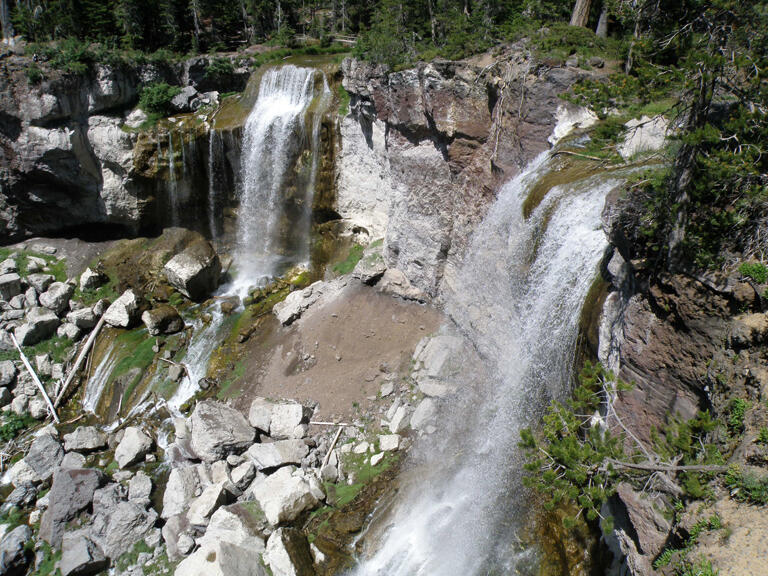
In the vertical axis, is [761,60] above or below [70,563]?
above

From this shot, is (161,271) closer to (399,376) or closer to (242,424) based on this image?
(242,424)

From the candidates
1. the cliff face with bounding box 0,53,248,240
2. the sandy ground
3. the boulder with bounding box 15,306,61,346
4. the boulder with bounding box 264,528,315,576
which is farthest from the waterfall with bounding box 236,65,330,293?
the boulder with bounding box 264,528,315,576

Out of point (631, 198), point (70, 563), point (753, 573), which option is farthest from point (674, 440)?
point (70, 563)

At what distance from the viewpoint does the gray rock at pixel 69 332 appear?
56.7ft

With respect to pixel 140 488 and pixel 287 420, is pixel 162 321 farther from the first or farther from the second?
pixel 287 420

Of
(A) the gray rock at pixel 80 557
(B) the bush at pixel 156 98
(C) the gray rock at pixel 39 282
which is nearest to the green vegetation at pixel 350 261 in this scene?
(B) the bush at pixel 156 98

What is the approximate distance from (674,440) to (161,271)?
60.4 feet

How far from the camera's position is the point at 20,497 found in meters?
12.2

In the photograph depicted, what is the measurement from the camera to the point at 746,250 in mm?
5484

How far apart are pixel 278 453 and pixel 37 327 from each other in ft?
38.1

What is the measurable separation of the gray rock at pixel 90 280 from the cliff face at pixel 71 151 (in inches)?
107

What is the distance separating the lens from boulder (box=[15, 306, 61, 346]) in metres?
16.9

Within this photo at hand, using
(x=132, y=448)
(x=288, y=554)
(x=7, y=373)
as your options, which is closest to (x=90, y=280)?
(x=7, y=373)

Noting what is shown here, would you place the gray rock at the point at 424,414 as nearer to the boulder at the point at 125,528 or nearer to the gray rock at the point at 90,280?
the boulder at the point at 125,528
